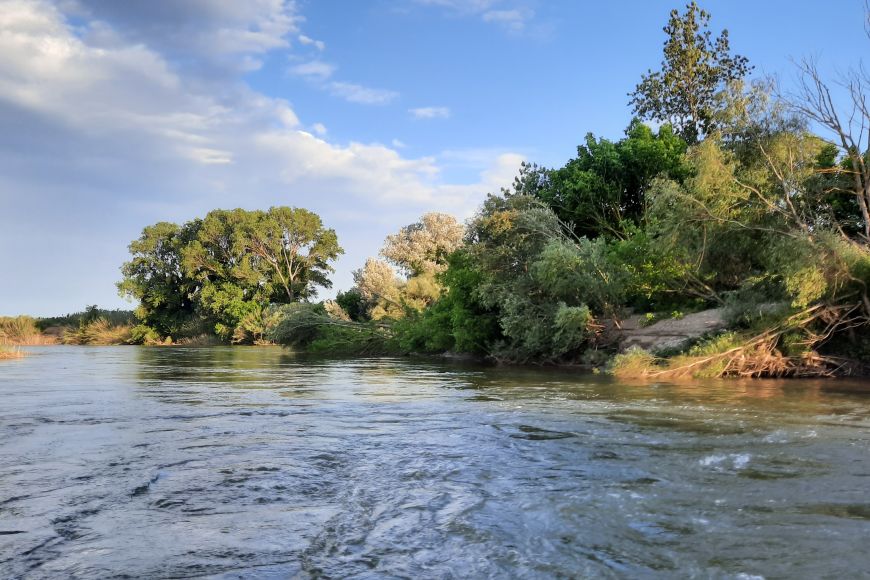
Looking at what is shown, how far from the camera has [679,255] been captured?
1888 centimetres

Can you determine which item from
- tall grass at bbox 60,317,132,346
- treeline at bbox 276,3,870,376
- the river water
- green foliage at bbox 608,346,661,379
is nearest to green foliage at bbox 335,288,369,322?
treeline at bbox 276,3,870,376

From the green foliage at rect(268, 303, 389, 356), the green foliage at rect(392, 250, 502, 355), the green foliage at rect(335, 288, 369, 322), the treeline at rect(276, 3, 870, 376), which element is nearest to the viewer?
the treeline at rect(276, 3, 870, 376)

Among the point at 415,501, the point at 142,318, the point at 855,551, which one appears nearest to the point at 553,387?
the point at 415,501

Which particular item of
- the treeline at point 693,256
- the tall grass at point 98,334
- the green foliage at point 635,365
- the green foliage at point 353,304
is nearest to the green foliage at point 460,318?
the treeline at point 693,256

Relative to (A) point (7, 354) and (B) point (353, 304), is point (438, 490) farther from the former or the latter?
(B) point (353, 304)

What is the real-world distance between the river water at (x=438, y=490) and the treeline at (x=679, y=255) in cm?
492

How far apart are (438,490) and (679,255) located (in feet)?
49.4

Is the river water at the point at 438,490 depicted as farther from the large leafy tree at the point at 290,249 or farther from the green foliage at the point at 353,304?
the large leafy tree at the point at 290,249

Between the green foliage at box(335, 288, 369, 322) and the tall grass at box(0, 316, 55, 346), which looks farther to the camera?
the tall grass at box(0, 316, 55, 346)

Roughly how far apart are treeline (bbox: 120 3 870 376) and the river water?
194 inches

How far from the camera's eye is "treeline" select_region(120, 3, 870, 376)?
1584 centimetres

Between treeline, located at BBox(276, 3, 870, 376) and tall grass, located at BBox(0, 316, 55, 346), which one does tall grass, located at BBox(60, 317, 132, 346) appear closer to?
tall grass, located at BBox(0, 316, 55, 346)

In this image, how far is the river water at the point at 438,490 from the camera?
3965 millimetres

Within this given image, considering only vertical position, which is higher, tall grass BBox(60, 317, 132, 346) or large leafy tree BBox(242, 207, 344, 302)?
large leafy tree BBox(242, 207, 344, 302)
